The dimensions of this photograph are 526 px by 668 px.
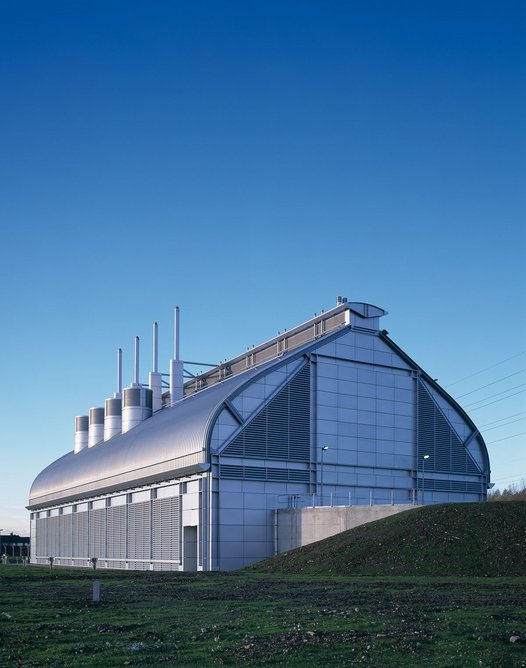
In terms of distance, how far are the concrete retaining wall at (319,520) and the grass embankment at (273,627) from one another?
22.7m

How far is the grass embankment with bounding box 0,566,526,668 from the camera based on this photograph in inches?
661

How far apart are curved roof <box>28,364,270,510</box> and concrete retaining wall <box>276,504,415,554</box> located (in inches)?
286

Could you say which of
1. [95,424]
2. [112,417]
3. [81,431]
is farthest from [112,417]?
[81,431]

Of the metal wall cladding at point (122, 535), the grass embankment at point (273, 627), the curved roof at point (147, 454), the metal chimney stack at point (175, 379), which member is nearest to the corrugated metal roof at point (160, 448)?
the curved roof at point (147, 454)

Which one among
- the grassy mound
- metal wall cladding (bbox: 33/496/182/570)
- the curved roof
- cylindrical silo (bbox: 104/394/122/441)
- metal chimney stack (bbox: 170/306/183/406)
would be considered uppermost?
metal chimney stack (bbox: 170/306/183/406)

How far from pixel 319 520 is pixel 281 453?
740 cm

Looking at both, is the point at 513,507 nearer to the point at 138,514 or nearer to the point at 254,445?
the point at 254,445

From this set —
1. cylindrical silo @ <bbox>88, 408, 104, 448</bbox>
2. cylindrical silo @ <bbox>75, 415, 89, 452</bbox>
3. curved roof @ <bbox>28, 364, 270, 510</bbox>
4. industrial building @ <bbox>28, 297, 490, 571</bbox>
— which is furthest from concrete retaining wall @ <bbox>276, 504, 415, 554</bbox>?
cylindrical silo @ <bbox>75, 415, 89, 452</bbox>

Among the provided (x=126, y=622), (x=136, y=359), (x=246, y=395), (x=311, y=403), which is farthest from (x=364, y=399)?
(x=126, y=622)

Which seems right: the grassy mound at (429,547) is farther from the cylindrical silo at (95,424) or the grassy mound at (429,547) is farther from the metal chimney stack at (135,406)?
the cylindrical silo at (95,424)

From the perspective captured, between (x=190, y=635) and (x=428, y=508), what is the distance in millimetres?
33699

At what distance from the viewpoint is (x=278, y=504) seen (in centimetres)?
6462

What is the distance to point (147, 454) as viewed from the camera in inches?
2808

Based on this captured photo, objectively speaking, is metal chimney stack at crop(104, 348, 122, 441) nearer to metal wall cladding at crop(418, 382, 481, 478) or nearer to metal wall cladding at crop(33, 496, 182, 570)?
metal wall cladding at crop(33, 496, 182, 570)
